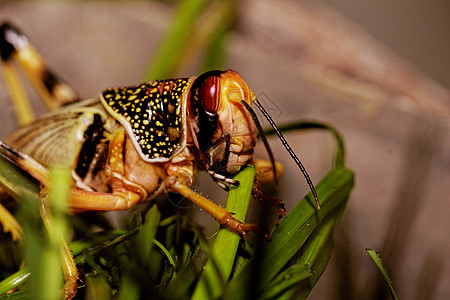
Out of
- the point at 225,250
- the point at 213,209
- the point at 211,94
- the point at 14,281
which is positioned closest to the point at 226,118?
the point at 211,94

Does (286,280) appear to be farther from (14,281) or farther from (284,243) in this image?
(14,281)

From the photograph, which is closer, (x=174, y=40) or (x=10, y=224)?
(x=10, y=224)

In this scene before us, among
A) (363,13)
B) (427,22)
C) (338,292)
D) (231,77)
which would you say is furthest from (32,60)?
(427,22)

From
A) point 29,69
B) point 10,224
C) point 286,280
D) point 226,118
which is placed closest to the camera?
point 286,280

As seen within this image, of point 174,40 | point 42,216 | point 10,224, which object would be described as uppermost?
point 174,40

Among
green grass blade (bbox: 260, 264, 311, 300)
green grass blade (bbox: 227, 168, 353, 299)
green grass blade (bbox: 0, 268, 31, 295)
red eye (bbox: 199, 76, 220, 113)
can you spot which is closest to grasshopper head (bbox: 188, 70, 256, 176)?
red eye (bbox: 199, 76, 220, 113)

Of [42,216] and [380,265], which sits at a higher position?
[380,265]

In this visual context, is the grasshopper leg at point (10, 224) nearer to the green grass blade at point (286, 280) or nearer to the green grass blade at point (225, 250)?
the green grass blade at point (225, 250)

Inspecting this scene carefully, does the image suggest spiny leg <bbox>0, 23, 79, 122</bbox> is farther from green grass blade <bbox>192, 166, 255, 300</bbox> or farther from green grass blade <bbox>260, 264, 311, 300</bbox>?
green grass blade <bbox>260, 264, 311, 300</bbox>
